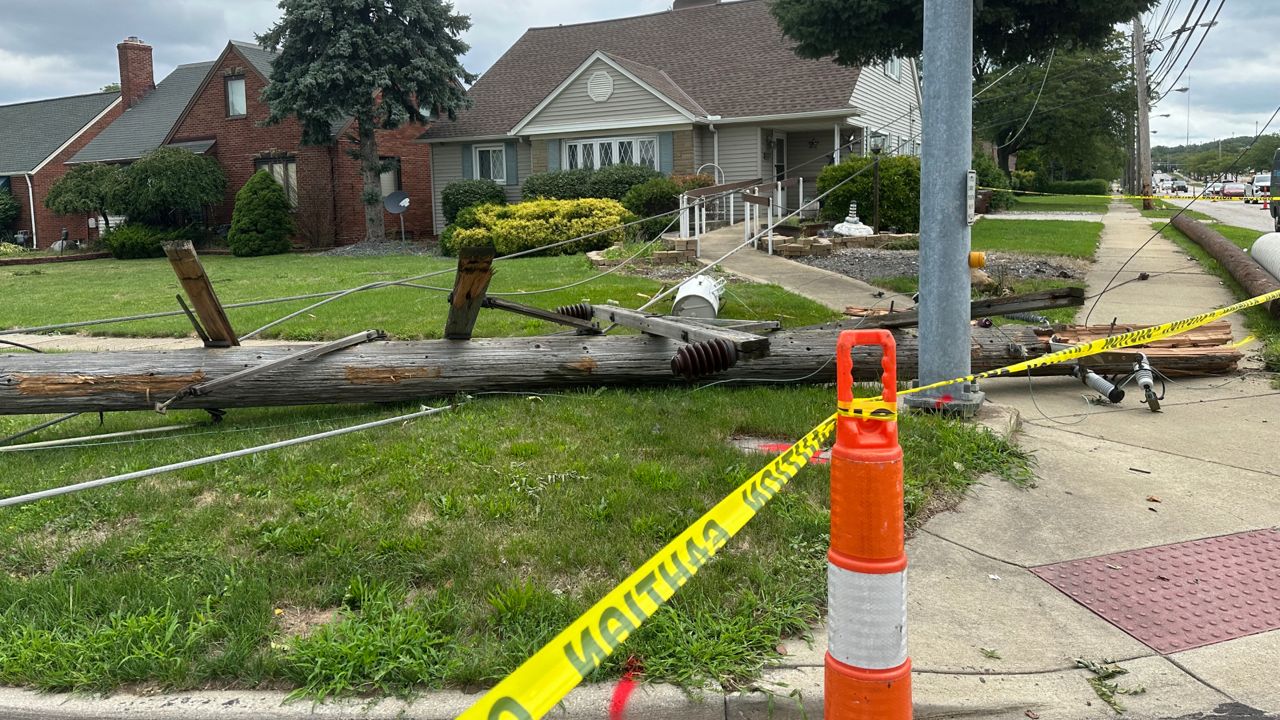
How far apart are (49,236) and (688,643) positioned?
39.4m

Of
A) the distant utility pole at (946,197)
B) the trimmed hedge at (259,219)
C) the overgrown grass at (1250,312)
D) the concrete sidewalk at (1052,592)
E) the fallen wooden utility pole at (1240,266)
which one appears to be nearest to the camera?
the concrete sidewalk at (1052,592)

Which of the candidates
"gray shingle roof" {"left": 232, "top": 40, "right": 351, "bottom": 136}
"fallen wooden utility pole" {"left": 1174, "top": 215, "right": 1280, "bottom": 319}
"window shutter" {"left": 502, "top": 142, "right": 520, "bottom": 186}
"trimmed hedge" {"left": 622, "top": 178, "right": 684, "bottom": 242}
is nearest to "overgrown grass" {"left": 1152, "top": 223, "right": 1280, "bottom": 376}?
"fallen wooden utility pole" {"left": 1174, "top": 215, "right": 1280, "bottom": 319}

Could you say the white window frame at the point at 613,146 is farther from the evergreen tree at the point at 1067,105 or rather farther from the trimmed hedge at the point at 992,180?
the evergreen tree at the point at 1067,105

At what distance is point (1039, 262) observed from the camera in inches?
563

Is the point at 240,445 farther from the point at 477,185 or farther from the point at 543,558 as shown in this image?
the point at 477,185

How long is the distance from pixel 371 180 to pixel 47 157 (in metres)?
17.3

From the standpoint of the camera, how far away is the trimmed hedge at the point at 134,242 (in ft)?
92.1

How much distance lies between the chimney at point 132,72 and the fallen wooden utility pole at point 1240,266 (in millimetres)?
36371

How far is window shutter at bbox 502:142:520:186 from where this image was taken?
91.2ft

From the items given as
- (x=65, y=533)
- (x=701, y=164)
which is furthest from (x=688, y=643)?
(x=701, y=164)

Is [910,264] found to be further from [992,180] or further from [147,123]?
[147,123]

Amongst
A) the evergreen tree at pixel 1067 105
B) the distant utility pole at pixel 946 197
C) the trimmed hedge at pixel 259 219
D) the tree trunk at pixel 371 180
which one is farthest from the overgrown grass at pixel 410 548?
the evergreen tree at pixel 1067 105

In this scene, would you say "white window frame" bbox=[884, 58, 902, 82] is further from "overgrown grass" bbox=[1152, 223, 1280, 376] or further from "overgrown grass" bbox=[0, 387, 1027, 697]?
"overgrown grass" bbox=[0, 387, 1027, 697]

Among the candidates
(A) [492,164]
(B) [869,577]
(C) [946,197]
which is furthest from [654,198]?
(B) [869,577]
